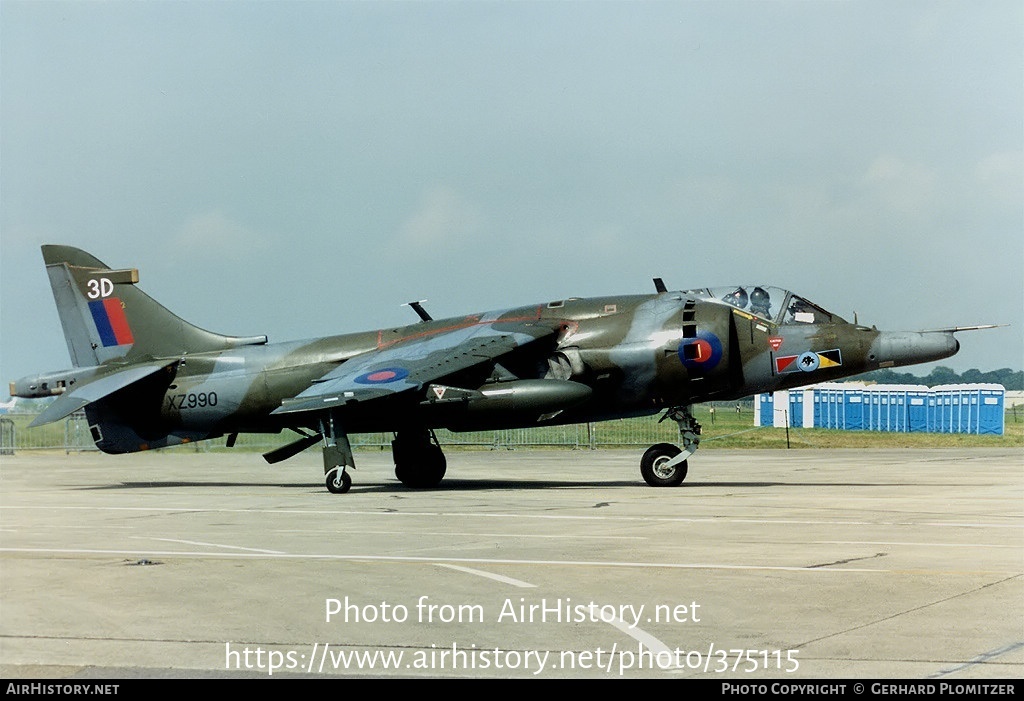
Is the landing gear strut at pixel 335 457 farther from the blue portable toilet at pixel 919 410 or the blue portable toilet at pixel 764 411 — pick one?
the blue portable toilet at pixel 764 411

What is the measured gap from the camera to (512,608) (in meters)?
8.48

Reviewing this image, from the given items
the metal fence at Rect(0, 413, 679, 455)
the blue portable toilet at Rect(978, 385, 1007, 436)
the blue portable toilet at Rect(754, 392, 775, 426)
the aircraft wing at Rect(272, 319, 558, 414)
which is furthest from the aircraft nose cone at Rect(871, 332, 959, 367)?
the blue portable toilet at Rect(754, 392, 775, 426)

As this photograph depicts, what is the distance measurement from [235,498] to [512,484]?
17.7 ft

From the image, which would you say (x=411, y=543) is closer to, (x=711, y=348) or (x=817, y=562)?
(x=817, y=562)

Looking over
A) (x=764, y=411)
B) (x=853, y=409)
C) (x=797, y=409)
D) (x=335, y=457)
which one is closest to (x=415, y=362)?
(x=335, y=457)

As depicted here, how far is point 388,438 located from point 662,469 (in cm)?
2415

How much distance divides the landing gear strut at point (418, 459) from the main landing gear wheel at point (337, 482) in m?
2.24

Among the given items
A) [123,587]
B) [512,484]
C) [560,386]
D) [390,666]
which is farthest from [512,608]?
[512,484]

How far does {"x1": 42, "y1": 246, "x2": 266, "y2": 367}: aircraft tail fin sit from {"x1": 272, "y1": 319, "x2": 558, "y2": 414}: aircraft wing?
11.0 feet

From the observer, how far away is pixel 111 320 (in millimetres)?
24219

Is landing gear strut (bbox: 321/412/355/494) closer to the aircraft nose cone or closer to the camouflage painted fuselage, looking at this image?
the camouflage painted fuselage

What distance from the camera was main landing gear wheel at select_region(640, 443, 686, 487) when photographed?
21.0 metres

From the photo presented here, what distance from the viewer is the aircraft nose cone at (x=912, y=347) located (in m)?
19.7

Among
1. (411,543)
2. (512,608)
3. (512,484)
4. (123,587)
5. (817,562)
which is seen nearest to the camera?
(512,608)
